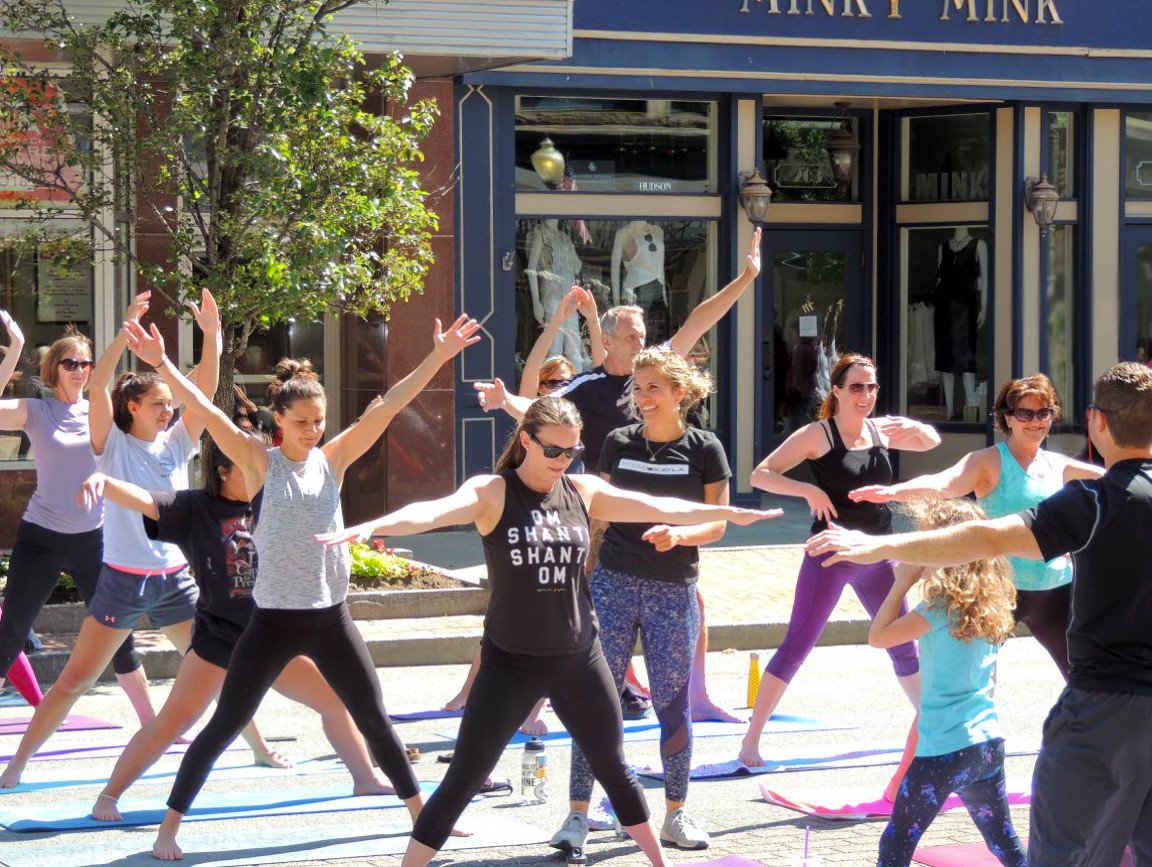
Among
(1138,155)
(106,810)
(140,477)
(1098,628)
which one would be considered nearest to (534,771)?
(106,810)

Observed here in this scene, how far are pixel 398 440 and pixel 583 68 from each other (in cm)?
378

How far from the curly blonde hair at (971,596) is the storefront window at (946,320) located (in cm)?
1241

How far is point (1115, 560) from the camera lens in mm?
4727

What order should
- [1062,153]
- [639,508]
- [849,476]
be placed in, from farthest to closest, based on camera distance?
[1062,153] < [849,476] < [639,508]

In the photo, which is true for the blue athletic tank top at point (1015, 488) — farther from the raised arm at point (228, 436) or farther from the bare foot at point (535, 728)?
the raised arm at point (228, 436)

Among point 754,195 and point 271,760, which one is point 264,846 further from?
point 754,195

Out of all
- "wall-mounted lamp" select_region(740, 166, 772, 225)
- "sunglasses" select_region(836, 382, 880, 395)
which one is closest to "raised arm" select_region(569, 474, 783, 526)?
"sunglasses" select_region(836, 382, 880, 395)

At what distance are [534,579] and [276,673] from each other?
119cm

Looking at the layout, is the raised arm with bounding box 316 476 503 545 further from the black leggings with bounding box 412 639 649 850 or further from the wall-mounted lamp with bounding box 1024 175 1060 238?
the wall-mounted lamp with bounding box 1024 175 1060 238

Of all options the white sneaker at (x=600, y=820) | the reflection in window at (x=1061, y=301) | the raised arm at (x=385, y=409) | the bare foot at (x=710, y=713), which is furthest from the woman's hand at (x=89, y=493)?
the reflection in window at (x=1061, y=301)

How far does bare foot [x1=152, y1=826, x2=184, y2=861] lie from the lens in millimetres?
6484

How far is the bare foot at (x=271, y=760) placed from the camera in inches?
319

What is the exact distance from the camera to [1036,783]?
16.0 ft

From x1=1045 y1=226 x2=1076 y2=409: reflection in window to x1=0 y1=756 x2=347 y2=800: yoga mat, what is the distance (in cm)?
1151
